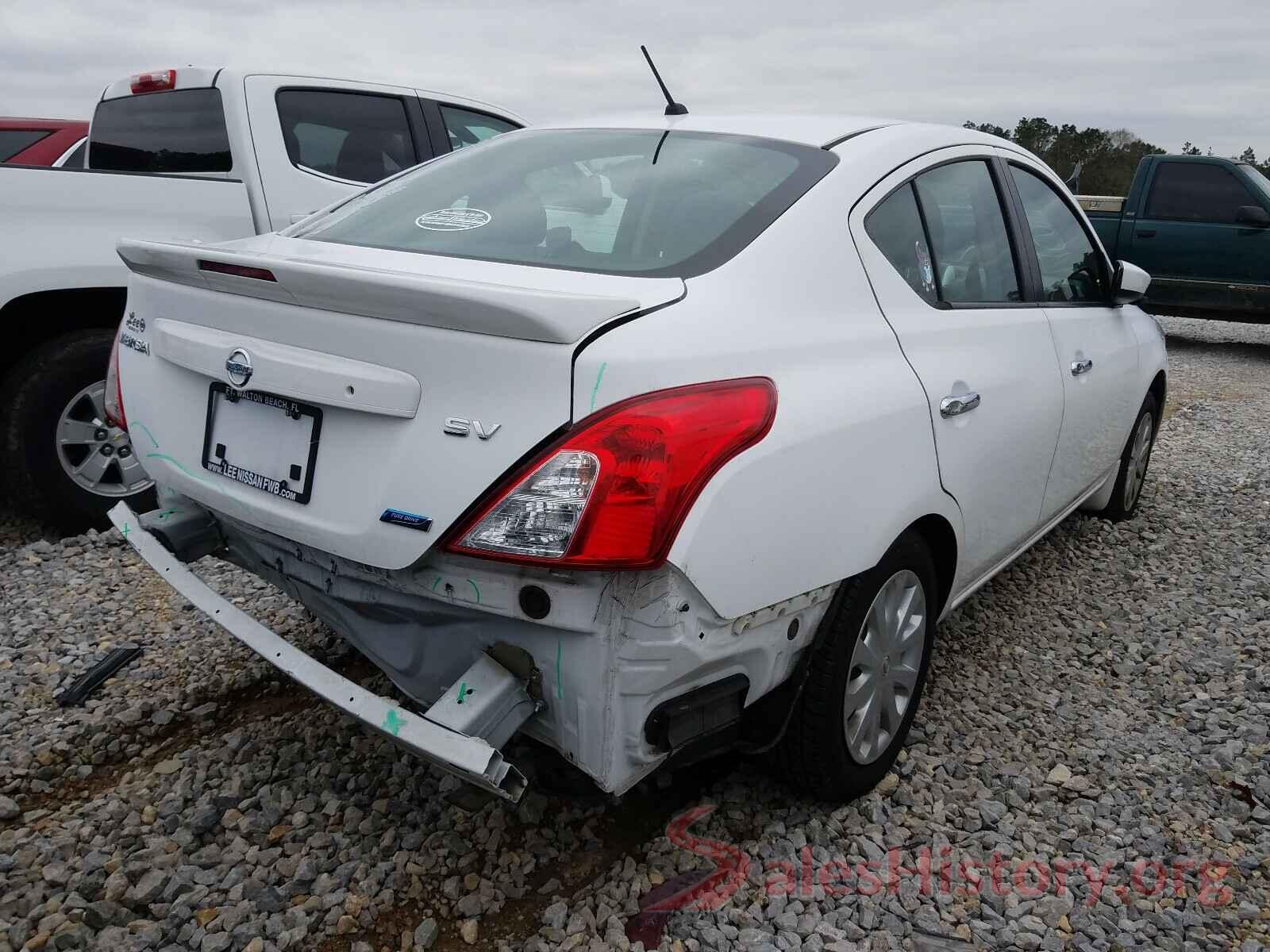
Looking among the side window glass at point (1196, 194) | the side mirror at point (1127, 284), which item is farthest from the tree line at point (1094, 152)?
the side mirror at point (1127, 284)

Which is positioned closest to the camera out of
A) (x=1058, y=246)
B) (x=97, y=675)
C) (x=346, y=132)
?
(x=97, y=675)

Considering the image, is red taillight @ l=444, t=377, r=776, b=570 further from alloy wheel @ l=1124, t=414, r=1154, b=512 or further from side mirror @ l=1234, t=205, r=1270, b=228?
side mirror @ l=1234, t=205, r=1270, b=228

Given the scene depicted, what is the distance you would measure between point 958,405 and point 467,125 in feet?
13.1

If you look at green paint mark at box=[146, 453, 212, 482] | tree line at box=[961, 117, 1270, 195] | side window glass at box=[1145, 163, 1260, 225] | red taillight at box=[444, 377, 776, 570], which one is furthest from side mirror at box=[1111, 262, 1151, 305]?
tree line at box=[961, 117, 1270, 195]

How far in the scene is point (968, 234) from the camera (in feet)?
9.20

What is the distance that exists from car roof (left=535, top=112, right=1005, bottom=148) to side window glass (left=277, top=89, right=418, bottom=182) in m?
2.21

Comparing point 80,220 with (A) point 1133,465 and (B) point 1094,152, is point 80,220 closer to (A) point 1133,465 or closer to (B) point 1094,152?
(A) point 1133,465

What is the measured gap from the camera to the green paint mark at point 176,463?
2.10 m

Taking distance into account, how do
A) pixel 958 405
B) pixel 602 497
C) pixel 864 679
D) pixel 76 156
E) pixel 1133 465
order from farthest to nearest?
pixel 76 156 → pixel 1133 465 → pixel 958 405 → pixel 864 679 → pixel 602 497

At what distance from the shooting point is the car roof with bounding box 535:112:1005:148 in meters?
2.51

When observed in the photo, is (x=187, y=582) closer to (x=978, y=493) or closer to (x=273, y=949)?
(x=273, y=949)

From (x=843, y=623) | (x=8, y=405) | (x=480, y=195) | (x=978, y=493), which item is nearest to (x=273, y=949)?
(x=843, y=623)

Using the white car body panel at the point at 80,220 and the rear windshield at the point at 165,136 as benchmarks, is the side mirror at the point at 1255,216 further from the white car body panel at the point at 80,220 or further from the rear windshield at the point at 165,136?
the white car body panel at the point at 80,220

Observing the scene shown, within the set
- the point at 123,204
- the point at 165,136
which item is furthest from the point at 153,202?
the point at 165,136
